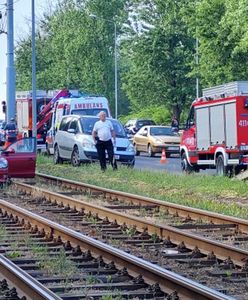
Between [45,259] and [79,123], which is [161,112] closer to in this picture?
[79,123]

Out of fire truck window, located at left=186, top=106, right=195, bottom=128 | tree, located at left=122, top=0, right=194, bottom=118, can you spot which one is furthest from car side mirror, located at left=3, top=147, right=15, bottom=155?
tree, located at left=122, top=0, right=194, bottom=118

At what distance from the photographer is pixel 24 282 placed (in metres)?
9.48

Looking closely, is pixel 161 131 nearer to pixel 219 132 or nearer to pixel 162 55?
pixel 162 55

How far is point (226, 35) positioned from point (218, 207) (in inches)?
1330

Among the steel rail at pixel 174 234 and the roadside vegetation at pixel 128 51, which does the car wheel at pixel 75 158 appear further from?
the roadside vegetation at pixel 128 51

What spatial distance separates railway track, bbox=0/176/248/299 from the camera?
10.5 meters

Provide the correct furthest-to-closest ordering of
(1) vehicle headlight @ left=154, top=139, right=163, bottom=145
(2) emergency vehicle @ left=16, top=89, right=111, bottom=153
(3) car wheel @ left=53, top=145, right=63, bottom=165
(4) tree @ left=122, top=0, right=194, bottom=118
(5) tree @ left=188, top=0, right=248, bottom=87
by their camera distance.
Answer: (4) tree @ left=122, top=0, right=194, bottom=118, (5) tree @ left=188, top=0, right=248, bottom=87, (1) vehicle headlight @ left=154, top=139, right=163, bottom=145, (2) emergency vehicle @ left=16, top=89, right=111, bottom=153, (3) car wheel @ left=53, top=145, right=63, bottom=165

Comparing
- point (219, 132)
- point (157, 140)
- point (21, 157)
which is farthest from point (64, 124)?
point (157, 140)

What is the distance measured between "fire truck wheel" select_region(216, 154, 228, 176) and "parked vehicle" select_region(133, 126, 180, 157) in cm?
1994

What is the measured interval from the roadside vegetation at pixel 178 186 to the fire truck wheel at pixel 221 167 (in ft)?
5.41

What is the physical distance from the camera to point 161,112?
81500 millimetres

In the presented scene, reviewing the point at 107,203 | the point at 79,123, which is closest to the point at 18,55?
the point at 79,123

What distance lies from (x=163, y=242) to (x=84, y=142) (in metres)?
18.5

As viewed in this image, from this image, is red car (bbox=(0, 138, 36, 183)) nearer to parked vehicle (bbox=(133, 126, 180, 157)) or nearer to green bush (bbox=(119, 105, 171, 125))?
parked vehicle (bbox=(133, 126, 180, 157))
